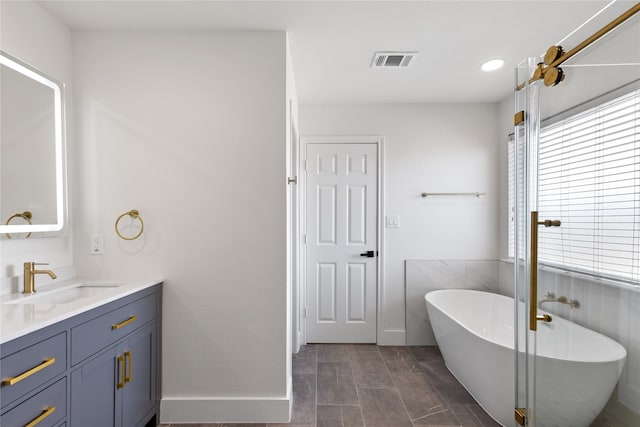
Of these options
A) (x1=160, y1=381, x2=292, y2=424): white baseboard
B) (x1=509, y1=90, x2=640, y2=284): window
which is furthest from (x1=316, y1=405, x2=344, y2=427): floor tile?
(x1=509, y1=90, x2=640, y2=284): window

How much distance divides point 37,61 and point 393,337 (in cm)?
346

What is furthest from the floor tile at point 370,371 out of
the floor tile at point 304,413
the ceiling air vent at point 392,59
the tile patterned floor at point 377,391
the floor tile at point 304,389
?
the ceiling air vent at point 392,59

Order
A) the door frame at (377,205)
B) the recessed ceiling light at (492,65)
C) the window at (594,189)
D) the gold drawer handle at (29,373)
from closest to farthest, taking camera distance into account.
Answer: the window at (594,189) → the gold drawer handle at (29,373) → the recessed ceiling light at (492,65) → the door frame at (377,205)

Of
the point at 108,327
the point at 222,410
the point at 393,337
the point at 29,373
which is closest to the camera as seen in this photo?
the point at 29,373

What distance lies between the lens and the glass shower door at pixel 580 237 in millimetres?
1041

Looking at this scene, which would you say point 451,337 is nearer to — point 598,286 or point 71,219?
point 598,286

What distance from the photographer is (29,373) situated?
122 cm

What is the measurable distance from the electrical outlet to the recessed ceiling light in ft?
9.49

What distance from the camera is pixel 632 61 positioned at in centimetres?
103

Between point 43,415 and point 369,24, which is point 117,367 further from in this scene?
point 369,24

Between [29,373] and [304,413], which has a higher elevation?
[29,373]

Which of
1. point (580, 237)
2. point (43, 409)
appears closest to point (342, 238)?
point (580, 237)

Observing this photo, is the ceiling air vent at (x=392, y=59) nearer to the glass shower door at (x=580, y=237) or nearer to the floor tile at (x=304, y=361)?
the glass shower door at (x=580, y=237)

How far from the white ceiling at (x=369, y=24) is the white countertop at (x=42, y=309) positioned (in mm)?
1528
